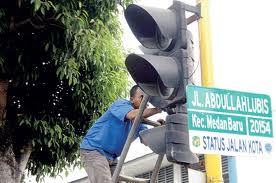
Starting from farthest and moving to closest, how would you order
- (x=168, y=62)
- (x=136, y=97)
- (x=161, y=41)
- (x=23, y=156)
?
(x=23, y=156), (x=136, y=97), (x=161, y=41), (x=168, y=62)

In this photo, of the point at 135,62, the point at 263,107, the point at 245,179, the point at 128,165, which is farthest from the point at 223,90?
the point at 128,165

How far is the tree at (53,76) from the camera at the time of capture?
7.05 meters

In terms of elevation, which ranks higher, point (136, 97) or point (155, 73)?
point (155, 73)

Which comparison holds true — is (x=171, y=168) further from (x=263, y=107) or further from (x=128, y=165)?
(x=263, y=107)

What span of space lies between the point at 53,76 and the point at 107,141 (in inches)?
102

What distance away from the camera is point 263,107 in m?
4.19

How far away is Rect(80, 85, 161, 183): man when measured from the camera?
5215 mm

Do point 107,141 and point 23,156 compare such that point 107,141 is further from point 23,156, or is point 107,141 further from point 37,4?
point 23,156

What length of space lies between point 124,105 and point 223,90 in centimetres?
126

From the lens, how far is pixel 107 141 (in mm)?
5367

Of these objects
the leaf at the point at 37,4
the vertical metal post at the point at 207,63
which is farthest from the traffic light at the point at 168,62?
the leaf at the point at 37,4

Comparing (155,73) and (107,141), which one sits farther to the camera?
(107,141)

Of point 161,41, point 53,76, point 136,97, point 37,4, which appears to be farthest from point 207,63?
point 53,76

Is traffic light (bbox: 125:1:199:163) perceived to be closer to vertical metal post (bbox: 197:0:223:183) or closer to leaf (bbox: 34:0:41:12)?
vertical metal post (bbox: 197:0:223:183)
